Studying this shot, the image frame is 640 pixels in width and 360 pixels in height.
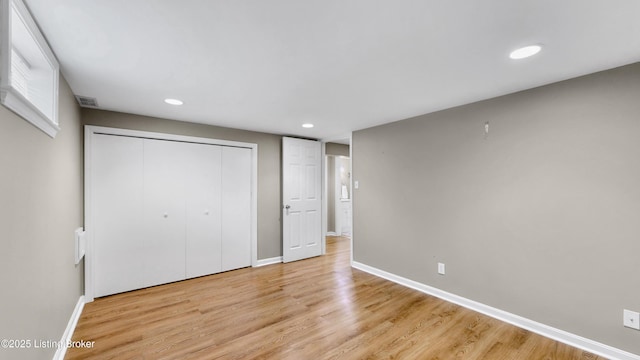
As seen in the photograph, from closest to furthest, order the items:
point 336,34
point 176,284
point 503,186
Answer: point 336,34 < point 503,186 < point 176,284

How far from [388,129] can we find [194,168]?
2.75 m

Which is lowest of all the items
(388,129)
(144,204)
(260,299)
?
(260,299)

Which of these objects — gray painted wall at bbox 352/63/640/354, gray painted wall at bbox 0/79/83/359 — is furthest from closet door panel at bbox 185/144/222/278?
gray painted wall at bbox 352/63/640/354

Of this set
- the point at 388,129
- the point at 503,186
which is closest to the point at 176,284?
the point at 388,129

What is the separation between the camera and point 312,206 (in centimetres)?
474

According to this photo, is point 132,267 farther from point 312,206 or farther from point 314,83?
point 314,83

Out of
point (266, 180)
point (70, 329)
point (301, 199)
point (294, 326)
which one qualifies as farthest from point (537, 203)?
point (70, 329)

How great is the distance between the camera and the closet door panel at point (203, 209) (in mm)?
3625

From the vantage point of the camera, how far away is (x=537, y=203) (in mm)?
2338

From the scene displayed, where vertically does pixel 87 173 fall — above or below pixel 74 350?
above

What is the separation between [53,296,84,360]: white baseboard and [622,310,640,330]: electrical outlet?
407 cm

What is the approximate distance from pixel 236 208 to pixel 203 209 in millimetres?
478

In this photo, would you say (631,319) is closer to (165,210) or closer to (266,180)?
(266,180)

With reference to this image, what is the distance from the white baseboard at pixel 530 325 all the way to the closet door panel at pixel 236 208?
2.32 meters
